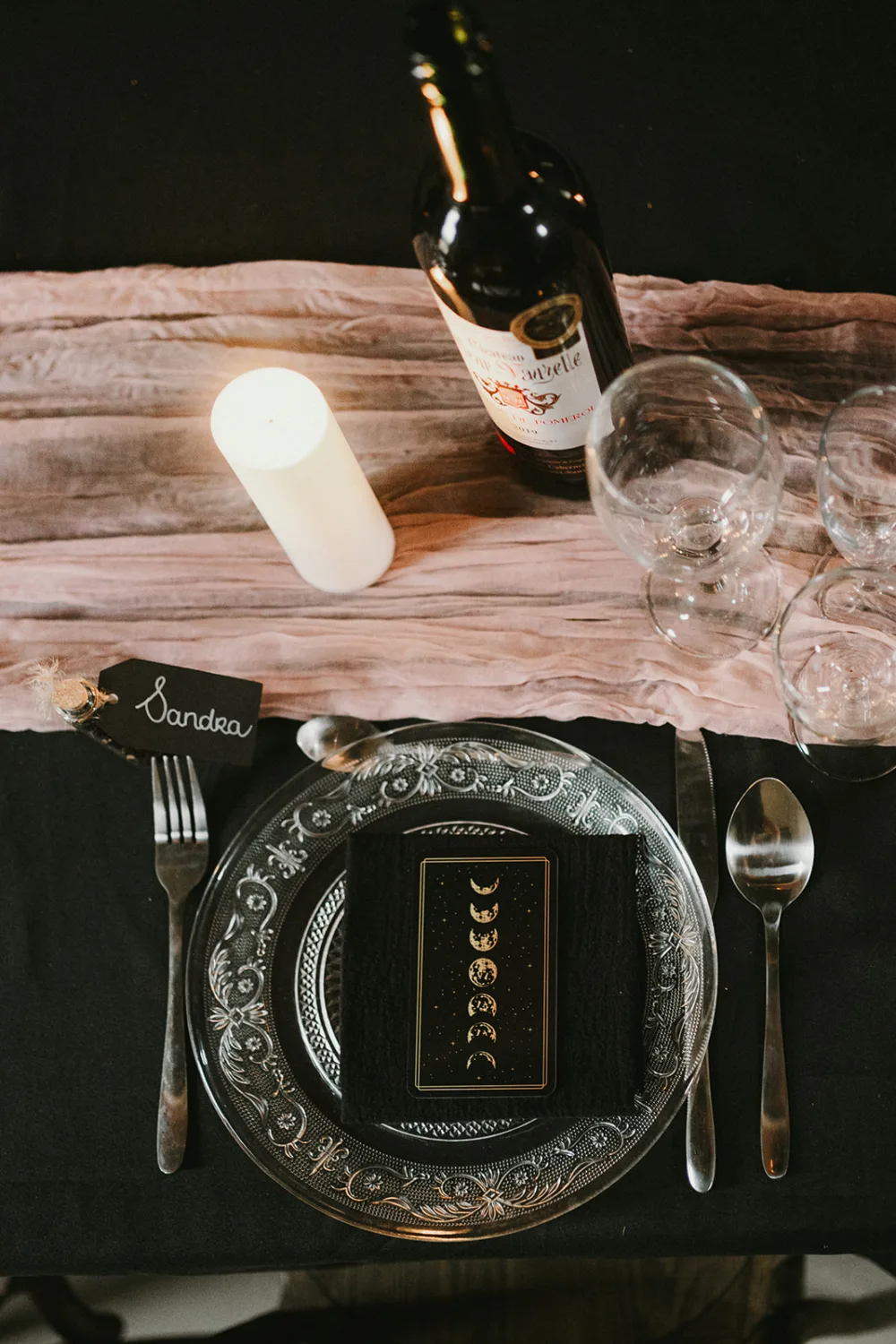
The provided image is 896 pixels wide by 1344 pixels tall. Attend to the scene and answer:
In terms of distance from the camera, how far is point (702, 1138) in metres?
0.77

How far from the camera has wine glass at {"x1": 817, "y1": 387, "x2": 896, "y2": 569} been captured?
81 cm

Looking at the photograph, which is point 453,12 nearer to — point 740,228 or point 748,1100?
point 740,228

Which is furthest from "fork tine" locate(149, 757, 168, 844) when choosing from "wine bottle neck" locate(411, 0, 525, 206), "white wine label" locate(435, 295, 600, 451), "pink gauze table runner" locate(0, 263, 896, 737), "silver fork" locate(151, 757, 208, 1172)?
"wine bottle neck" locate(411, 0, 525, 206)

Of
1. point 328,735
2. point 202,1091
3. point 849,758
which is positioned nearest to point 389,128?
point 328,735

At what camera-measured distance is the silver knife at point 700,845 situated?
2.52 feet

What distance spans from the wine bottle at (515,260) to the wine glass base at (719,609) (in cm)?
20

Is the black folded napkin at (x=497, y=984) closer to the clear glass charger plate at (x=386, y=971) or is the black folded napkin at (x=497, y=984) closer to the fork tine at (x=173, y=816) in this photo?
the clear glass charger plate at (x=386, y=971)

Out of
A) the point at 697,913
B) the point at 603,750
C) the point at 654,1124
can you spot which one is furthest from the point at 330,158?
the point at 654,1124

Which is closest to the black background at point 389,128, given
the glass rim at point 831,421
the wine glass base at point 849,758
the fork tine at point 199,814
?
the glass rim at point 831,421

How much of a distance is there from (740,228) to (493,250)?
0.40 m

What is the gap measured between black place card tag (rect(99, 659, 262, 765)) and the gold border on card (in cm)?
19

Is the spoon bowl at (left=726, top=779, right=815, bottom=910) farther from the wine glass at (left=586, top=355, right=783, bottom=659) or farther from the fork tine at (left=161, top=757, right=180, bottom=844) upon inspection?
the fork tine at (left=161, top=757, right=180, bottom=844)

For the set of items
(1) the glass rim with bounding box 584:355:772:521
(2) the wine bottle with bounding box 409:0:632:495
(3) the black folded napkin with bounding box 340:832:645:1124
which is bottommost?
(3) the black folded napkin with bounding box 340:832:645:1124

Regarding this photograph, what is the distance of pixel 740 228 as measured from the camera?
963 millimetres
